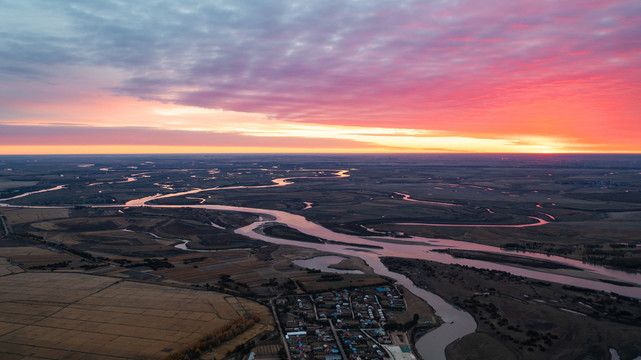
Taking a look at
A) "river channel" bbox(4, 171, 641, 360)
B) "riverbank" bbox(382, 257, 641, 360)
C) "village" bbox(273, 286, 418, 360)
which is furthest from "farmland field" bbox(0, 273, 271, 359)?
"riverbank" bbox(382, 257, 641, 360)

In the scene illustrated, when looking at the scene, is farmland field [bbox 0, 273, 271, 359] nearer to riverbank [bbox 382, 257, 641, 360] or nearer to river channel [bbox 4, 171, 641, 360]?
river channel [bbox 4, 171, 641, 360]

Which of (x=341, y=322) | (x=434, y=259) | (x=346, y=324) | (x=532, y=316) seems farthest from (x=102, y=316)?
(x=434, y=259)

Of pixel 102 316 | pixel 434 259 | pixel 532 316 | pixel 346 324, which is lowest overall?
pixel 532 316

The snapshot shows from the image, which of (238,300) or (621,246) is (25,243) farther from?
(621,246)

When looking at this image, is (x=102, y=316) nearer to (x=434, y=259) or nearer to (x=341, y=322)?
(x=341, y=322)

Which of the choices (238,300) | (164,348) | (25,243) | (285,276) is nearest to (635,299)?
(285,276)

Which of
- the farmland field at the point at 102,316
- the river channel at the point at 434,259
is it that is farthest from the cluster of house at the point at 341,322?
the river channel at the point at 434,259
